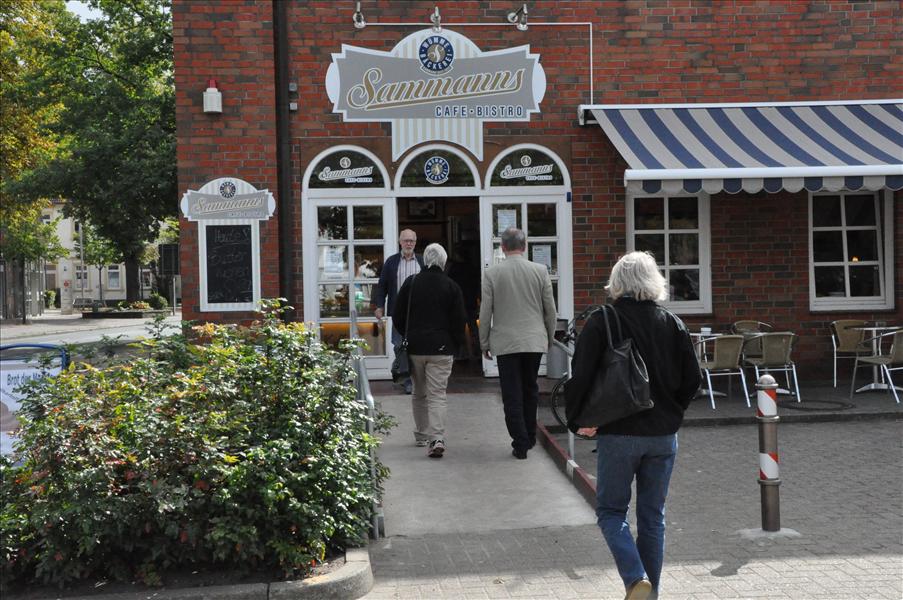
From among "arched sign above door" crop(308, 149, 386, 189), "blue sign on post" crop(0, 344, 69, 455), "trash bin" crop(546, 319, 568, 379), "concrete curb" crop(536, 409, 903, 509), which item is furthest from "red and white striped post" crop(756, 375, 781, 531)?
"arched sign above door" crop(308, 149, 386, 189)

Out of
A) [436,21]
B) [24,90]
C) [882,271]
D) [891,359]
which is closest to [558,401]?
[891,359]

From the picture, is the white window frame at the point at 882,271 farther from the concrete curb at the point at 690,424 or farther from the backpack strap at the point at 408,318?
the backpack strap at the point at 408,318

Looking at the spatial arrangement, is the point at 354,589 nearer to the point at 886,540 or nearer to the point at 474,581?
the point at 474,581

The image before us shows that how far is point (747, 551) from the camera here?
18.7 feet

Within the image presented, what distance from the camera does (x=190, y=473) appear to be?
532 centimetres

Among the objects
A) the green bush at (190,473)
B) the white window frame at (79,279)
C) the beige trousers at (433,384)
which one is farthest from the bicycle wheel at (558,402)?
the white window frame at (79,279)

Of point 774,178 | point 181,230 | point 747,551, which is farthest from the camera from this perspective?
point 181,230

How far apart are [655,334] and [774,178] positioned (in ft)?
19.2

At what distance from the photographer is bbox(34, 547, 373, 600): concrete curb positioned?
16.2 feet

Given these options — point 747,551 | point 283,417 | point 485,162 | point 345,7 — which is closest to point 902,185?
point 485,162

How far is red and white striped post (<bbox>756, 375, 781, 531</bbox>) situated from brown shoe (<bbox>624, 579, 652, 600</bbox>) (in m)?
1.93

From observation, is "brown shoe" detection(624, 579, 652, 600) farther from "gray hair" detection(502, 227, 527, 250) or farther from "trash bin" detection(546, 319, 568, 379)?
"trash bin" detection(546, 319, 568, 379)

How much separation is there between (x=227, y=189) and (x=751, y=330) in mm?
6464

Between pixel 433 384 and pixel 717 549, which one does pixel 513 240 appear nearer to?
pixel 433 384
